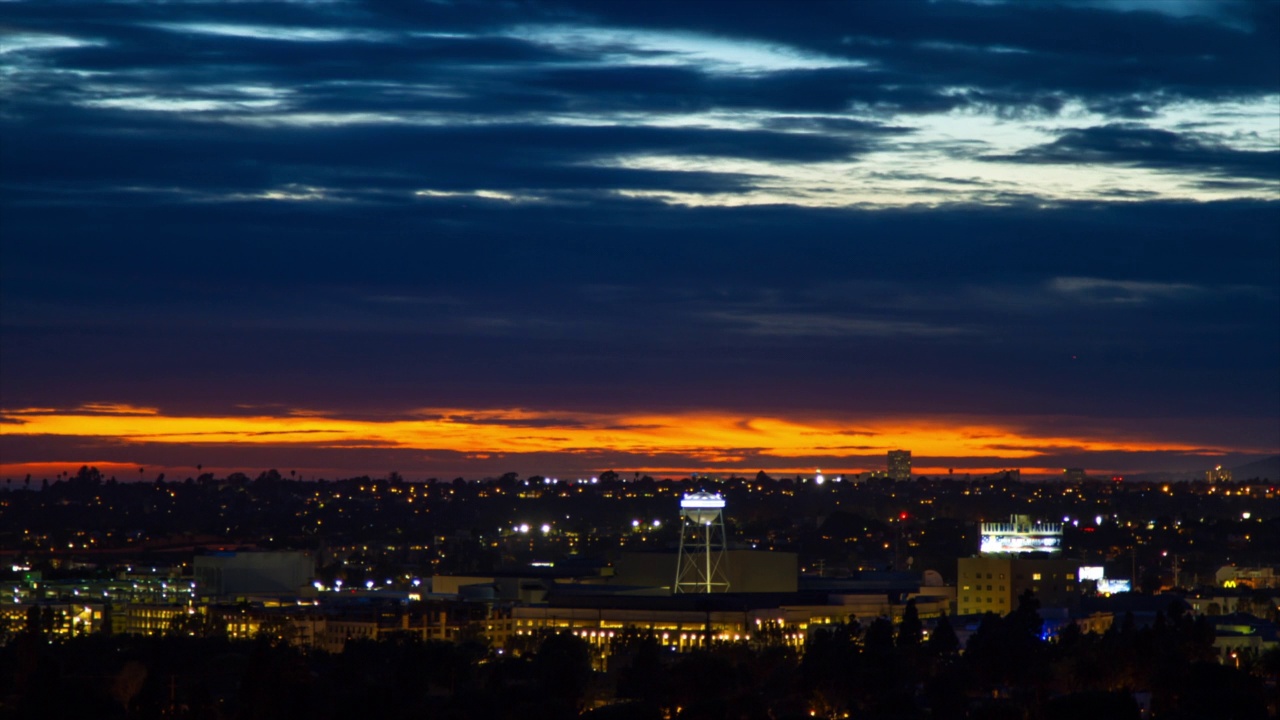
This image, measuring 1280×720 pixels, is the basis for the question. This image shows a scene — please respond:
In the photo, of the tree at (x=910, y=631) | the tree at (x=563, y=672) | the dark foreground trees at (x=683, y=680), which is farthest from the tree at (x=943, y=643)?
the tree at (x=563, y=672)

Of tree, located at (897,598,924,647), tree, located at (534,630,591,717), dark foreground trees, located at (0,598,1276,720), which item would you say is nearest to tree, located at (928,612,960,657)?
dark foreground trees, located at (0,598,1276,720)

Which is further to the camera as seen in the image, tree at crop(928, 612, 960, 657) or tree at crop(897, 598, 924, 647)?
tree at crop(897, 598, 924, 647)

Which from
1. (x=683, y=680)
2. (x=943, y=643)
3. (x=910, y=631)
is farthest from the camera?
(x=910, y=631)

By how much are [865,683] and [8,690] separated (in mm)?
53537

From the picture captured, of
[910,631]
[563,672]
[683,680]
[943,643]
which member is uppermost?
[910,631]

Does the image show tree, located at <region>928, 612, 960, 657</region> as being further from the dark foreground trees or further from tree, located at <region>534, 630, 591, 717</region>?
tree, located at <region>534, 630, 591, 717</region>

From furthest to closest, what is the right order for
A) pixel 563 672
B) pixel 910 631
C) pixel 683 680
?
pixel 910 631 < pixel 563 672 < pixel 683 680

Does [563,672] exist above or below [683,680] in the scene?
above

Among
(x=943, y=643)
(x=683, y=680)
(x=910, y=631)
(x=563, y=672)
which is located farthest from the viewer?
(x=910, y=631)

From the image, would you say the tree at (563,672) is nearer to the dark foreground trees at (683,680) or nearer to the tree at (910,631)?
the dark foreground trees at (683,680)

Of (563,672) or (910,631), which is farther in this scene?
(910,631)

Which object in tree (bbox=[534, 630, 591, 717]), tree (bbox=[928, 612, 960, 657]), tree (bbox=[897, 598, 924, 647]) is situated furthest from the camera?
tree (bbox=[897, 598, 924, 647])

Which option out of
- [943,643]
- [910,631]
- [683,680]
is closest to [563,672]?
[683,680]

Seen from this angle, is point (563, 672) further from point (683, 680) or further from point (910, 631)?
point (910, 631)
